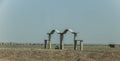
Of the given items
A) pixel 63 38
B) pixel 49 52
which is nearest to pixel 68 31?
pixel 63 38

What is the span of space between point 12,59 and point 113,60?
9.99 metres

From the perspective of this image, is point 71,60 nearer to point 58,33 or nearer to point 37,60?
point 37,60

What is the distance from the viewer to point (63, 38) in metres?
54.8

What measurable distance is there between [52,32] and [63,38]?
2.44 m

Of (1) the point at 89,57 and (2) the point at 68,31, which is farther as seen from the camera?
(2) the point at 68,31

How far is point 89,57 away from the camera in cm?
3825

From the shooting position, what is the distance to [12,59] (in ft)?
121

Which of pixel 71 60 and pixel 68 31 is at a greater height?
pixel 68 31

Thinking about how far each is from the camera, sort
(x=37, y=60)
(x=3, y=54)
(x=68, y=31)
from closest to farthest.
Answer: (x=37, y=60) < (x=3, y=54) < (x=68, y=31)

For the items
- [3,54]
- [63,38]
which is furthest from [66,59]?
[63,38]

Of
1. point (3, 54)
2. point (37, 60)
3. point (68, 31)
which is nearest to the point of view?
point (37, 60)

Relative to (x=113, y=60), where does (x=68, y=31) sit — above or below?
above

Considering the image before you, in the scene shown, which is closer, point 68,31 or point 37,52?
point 37,52

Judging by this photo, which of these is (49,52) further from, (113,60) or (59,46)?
(59,46)
